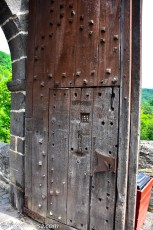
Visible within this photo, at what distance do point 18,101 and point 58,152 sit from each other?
0.79 metres

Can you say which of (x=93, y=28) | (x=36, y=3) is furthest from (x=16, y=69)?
(x=93, y=28)

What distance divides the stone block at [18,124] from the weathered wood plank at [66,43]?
646 millimetres

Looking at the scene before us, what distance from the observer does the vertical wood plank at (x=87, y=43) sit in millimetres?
1814

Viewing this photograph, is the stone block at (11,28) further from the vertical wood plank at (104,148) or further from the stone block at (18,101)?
the vertical wood plank at (104,148)

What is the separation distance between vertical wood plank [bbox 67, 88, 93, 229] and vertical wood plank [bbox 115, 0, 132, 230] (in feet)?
0.95

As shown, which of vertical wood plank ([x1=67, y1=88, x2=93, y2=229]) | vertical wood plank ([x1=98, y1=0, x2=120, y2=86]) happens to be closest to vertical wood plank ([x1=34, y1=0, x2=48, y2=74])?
vertical wood plank ([x1=67, y1=88, x2=93, y2=229])

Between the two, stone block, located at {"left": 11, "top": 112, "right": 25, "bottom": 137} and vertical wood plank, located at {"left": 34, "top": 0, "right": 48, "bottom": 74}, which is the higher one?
vertical wood plank, located at {"left": 34, "top": 0, "right": 48, "bottom": 74}

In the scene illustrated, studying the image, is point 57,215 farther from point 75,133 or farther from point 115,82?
point 115,82

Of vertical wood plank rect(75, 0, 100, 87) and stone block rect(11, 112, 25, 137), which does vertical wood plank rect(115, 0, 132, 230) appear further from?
stone block rect(11, 112, 25, 137)

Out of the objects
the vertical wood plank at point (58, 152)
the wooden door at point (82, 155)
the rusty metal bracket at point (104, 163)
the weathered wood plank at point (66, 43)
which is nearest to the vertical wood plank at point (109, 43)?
the wooden door at point (82, 155)

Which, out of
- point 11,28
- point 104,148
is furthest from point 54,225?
point 11,28

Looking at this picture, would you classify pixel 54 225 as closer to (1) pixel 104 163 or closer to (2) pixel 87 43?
(1) pixel 104 163

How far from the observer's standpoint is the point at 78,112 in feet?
6.28

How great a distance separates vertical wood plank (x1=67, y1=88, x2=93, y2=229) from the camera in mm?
1881
